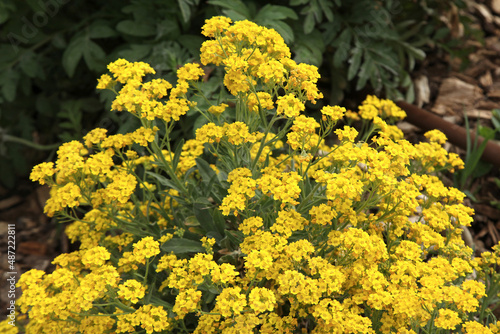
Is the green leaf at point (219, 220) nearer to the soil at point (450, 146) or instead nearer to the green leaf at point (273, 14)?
the green leaf at point (273, 14)

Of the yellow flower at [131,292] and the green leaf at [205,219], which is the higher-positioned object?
the yellow flower at [131,292]

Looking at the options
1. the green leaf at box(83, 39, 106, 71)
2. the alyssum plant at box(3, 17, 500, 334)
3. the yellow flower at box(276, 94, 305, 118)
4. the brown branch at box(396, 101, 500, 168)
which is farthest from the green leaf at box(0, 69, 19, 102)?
the brown branch at box(396, 101, 500, 168)

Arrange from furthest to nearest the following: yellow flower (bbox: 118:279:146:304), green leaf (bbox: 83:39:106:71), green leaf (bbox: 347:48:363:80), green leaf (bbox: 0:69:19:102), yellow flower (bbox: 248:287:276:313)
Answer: green leaf (bbox: 347:48:363:80)
green leaf (bbox: 0:69:19:102)
green leaf (bbox: 83:39:106:71)
yellow flower (bbox: 118:279:146:304)
yellow flower (bbox: 248:287:276:313)

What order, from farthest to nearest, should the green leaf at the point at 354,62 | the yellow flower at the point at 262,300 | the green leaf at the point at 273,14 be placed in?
the green leaf at the point at 354,62 < the green leaf at the point at 273,14 < the yellow flower at the point at 262,300

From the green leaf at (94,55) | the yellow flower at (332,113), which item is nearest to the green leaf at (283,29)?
the yellow flower at (332,113)

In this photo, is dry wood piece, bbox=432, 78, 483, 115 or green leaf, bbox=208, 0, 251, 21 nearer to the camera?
green leaf, bbox=208, 0, 251, 21

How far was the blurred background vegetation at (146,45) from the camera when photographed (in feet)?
9.93

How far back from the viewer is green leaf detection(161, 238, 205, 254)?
1961mm

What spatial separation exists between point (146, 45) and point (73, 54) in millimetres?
514

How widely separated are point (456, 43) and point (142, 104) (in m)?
3.00

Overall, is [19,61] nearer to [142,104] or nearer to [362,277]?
[142,104]

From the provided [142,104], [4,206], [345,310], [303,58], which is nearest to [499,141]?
[303,58]

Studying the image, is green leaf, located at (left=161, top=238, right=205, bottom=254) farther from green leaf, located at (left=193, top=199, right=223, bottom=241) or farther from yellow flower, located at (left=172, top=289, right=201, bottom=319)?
yellow flower, located at (left=172, top=289, right=201, bottom=319)

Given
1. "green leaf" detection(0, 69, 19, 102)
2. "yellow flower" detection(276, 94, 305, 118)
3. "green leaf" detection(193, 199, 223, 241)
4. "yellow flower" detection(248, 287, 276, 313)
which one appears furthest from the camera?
"green leaf" detection(0, 69, 19, 102)
